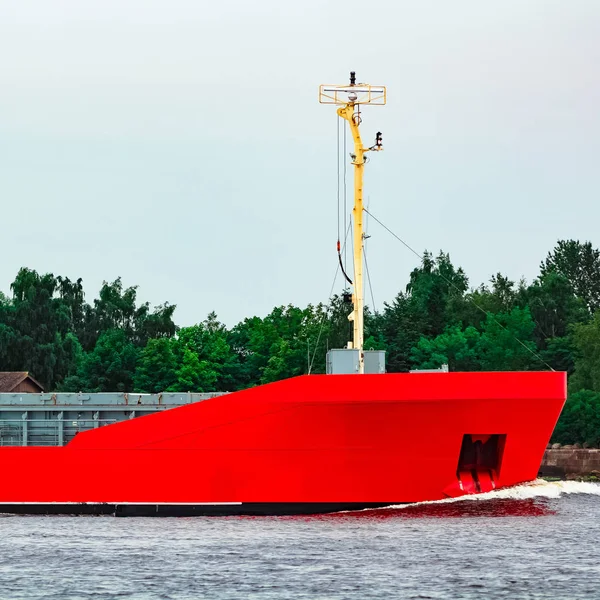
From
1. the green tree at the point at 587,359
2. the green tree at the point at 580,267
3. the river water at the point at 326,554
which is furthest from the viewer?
the green tree at the point at 580,267

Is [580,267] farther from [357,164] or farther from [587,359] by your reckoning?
[357,164]

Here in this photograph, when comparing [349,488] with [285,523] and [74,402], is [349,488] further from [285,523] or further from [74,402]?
[74,402]

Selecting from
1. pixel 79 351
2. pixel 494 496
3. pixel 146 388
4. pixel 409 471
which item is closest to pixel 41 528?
pixel 409 471

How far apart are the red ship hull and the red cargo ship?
0.02 metres

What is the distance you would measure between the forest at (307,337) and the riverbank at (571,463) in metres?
1.84

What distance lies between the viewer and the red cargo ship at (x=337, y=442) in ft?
85.0

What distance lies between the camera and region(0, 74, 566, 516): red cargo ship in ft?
85.0

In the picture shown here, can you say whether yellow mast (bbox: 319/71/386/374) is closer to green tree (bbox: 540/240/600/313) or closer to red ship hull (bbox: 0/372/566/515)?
red ship hull (bbox: 0/372/566/515)

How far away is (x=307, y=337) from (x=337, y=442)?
32.6 m

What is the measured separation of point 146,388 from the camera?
55.0 metres

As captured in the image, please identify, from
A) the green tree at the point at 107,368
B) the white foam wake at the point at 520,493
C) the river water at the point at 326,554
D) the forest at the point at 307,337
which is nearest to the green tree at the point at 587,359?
the forest at the point at 307,337

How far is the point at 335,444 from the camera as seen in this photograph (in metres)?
26.1

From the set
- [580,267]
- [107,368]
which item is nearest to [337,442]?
[107,368]

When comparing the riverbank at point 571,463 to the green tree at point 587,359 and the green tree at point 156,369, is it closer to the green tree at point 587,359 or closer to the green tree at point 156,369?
the green tree at point 587,359
